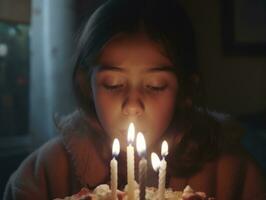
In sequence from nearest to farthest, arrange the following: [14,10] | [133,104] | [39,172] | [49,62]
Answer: [133,104] < [39,172] < [14,10] < [49,62]

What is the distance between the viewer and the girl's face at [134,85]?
3.46 feet

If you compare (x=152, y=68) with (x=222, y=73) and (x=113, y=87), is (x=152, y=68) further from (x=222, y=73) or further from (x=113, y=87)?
(x=222, y=73)

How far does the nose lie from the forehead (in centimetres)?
6

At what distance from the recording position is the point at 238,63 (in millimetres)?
2346

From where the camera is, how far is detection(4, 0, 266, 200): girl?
3.53ft

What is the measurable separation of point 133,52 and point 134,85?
0.07 metres

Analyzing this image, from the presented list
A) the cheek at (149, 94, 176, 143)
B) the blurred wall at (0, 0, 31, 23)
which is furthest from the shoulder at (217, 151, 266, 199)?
the blurred wall at (0, 0, 31, 23)

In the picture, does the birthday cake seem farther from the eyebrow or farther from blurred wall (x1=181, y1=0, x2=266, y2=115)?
blurred wall (x1=181, y1=0, x2=266, y2=115)

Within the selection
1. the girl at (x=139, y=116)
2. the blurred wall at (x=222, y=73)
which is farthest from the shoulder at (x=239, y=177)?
the blurred wall at (x=222, y=73)

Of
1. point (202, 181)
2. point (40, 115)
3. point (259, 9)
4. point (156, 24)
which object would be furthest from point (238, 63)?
point (156, 24)

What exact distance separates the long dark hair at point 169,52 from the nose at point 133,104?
12 cm

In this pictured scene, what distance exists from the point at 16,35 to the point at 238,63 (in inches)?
39.6

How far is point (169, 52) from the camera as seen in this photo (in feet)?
3.62

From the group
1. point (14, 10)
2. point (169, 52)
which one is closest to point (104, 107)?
point (169, 52)
